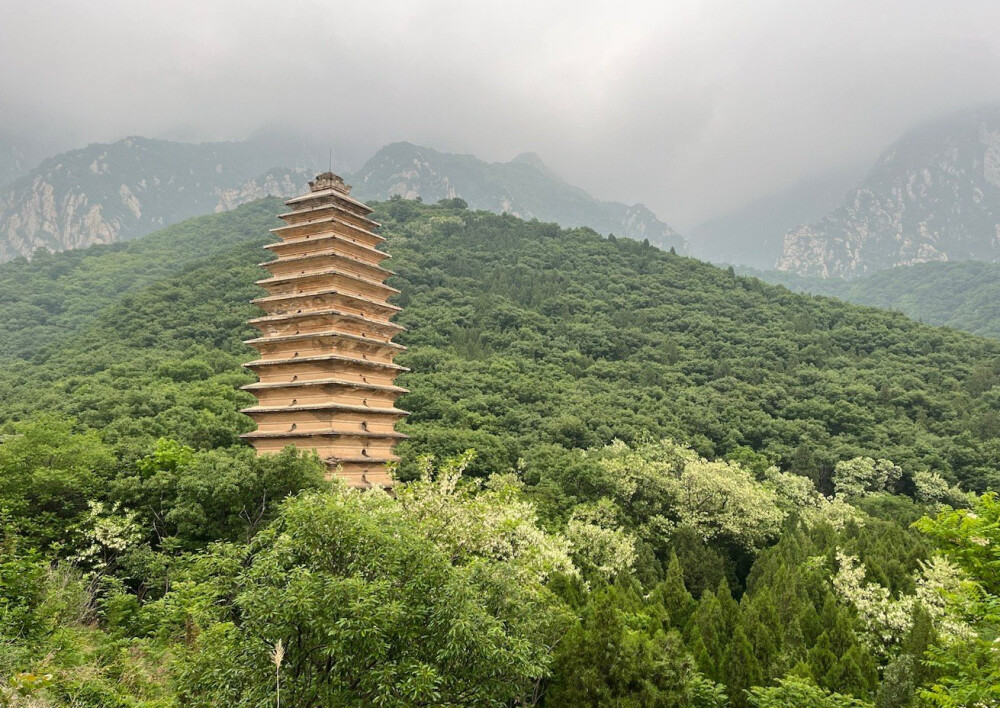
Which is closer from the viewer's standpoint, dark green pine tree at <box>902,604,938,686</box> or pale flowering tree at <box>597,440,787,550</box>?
dark green pine tree at <box>902,604,938,686</box>

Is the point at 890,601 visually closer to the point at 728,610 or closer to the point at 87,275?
the point at 728,610

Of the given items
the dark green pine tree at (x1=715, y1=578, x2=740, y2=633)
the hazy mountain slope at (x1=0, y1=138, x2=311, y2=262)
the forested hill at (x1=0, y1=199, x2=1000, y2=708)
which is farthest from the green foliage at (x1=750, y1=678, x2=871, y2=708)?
the hazy mountain slope at (x1=0, y1=138, x2=311, y2=262)

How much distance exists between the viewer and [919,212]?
18562 cm

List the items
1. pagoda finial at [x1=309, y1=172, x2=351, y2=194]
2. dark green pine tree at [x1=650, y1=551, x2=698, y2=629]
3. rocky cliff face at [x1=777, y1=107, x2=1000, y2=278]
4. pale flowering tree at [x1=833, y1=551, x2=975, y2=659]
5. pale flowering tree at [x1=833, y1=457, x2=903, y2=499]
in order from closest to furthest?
dark green pine tree at [x1=650, y1=551, x2=698, y2=629], pale flowering tree at [x1=833, y1=551, x2=975, y2=659], pagoda finial at [x1=309, y1=172, x2=351, y2=194], pale flowering tree at [x1=833, y1=457, x2=903, y2=499], rocky cliff face at [x1=777, y1=107, x2=1000, y2=278]

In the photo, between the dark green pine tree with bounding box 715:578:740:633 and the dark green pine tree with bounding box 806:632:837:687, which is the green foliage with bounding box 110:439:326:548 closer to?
the dark green pine tree with bounding box 715:578:740:633

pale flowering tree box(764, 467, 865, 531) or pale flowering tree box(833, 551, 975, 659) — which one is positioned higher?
pale flowering tree box(764, 467, 865, 531)

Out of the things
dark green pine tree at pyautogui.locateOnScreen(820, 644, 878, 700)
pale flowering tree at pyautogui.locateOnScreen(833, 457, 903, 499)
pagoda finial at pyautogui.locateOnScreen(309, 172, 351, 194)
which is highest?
pagoda finial at pyautogui.locateOnScreen(309, 172, 351, 194)

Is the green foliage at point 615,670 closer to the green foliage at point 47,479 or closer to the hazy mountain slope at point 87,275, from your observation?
the green foliage at point 47,479

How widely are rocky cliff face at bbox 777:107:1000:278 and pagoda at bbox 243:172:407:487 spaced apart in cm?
18483

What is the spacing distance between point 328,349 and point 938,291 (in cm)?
13246

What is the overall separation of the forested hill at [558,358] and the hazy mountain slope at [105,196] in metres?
77.6

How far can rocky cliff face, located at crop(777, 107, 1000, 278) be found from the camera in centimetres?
17762

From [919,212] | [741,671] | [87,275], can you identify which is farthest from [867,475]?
[919,212]

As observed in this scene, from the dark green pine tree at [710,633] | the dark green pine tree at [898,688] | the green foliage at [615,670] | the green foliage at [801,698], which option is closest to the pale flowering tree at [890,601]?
the dark green pine tree at [710,633]
